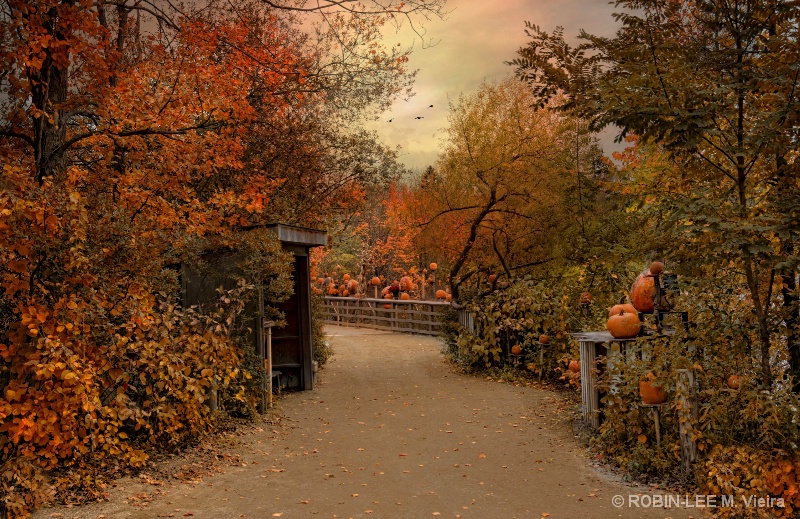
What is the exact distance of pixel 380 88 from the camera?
49.3 ft

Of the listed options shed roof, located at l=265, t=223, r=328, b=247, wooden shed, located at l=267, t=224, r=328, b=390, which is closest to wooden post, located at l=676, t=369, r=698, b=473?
shed roof, located at l=265, t=223, r=328, b=247

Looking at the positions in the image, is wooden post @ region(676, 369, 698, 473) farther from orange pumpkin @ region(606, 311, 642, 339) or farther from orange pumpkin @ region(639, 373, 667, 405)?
orange pumpkin @ region(606, 311, 642, 339)

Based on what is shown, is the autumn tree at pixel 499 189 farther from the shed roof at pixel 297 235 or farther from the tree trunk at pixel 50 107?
the tree trunk at pixel 50 107

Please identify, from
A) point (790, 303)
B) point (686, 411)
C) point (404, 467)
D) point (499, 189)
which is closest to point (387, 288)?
point (499, 189)

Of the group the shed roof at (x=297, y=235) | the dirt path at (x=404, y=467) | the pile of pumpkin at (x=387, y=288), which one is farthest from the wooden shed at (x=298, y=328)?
the pile of pumpkin at (x=387, y=288)

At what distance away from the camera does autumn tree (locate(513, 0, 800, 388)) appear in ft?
17.1

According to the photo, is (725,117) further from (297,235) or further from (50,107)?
(297,235)

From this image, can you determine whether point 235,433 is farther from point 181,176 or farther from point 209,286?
point 181,176

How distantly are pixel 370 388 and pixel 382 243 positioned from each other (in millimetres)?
19465

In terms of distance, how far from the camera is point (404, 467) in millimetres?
7168

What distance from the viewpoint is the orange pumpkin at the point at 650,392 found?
6281 mm

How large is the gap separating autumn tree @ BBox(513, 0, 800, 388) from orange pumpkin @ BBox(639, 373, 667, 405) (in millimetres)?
920

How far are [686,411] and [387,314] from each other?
61.0ft

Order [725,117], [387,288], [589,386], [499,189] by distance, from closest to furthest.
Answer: [725,117] < [589,386] < [499,189] < [387,288]
